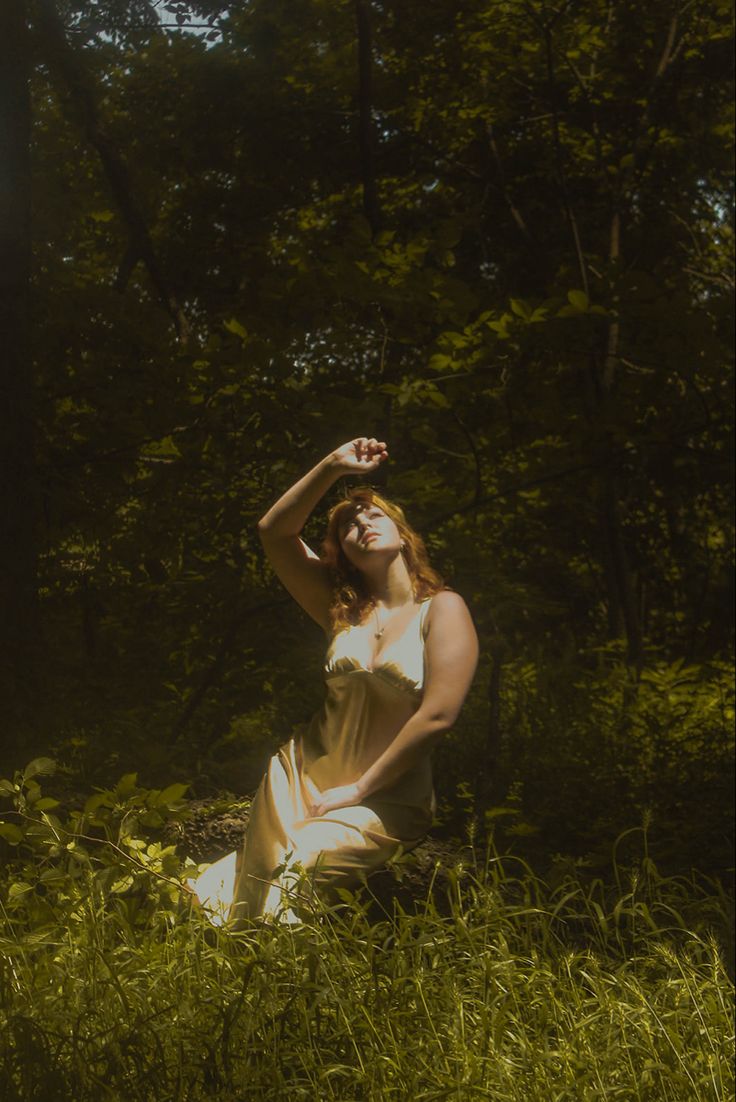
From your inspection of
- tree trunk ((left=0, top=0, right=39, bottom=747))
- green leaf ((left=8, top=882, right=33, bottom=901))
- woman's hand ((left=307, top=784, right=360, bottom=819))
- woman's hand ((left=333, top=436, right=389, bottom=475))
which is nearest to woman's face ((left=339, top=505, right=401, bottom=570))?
woman's hand ((left=333, top=436, right=389, bottom=475))

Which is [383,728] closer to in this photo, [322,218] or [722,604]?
[322,218]

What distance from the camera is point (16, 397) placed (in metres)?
5.18

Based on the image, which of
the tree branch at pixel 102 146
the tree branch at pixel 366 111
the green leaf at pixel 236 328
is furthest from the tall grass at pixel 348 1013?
the tree branch at pixel 366 111

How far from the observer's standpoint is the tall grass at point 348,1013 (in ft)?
9.78

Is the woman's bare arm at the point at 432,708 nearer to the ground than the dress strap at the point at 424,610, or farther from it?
nearer to the ground

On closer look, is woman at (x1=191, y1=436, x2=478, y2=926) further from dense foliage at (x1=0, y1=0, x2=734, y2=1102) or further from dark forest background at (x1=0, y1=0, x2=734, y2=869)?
dark forest background at (x1=0, y1=0, x2=734, y2=869)

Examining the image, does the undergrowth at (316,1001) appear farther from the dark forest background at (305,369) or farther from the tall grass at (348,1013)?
the dark forest background at (305,369)

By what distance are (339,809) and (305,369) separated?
2777 millimetres

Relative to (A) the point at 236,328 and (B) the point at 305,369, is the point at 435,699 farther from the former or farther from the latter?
(B) the point at 305,369

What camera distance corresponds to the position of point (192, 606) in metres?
6.32

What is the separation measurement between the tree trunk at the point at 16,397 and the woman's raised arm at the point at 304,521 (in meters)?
1.48

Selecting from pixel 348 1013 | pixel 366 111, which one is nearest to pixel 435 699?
pixel 348 1013

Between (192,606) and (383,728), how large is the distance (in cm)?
267

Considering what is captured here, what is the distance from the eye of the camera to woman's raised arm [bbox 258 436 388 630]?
148 inches
